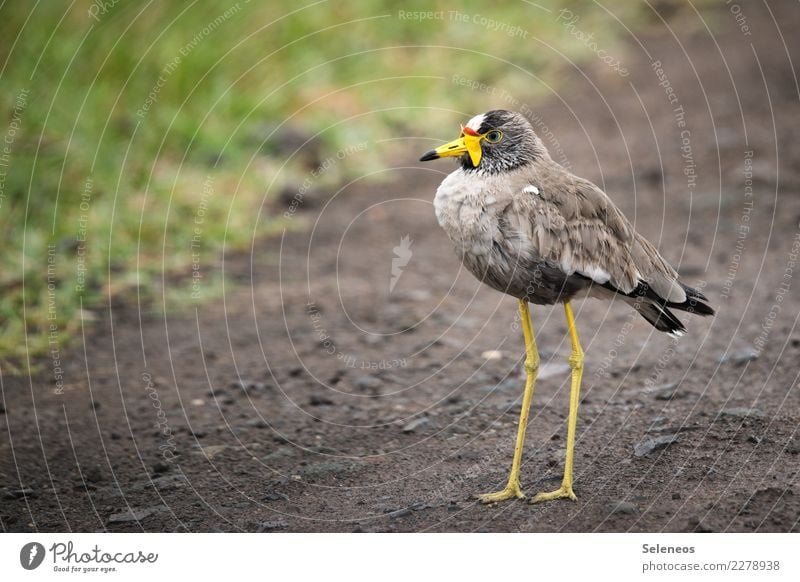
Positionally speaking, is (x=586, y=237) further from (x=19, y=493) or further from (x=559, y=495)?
(x=19, y=493)

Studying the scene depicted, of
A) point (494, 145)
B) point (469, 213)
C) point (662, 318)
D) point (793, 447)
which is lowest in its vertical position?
point (793, 447)

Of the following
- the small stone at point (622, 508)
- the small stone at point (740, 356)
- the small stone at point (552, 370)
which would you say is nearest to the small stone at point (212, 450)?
the small stone at point (552, 370)

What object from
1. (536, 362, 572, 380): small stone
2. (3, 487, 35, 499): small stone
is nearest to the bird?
(536, 362, 572, 380): small stone

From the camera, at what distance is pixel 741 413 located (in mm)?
5344

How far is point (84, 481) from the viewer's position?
5277 millimetres

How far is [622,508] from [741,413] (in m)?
1.25

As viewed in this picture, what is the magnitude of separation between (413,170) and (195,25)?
2.95 meters

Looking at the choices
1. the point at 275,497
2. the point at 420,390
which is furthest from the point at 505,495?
the point at 420,390

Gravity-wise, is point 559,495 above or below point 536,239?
below

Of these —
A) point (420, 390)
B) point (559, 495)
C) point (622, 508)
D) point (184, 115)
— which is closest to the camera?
point (622, 508)

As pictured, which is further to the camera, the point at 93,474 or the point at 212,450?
the point at 212,450

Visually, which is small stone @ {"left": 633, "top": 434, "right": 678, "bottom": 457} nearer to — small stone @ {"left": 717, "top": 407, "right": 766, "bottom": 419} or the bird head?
small stone @ {"left": 717, "top": 407, "right": 766, "bottom": 419}
